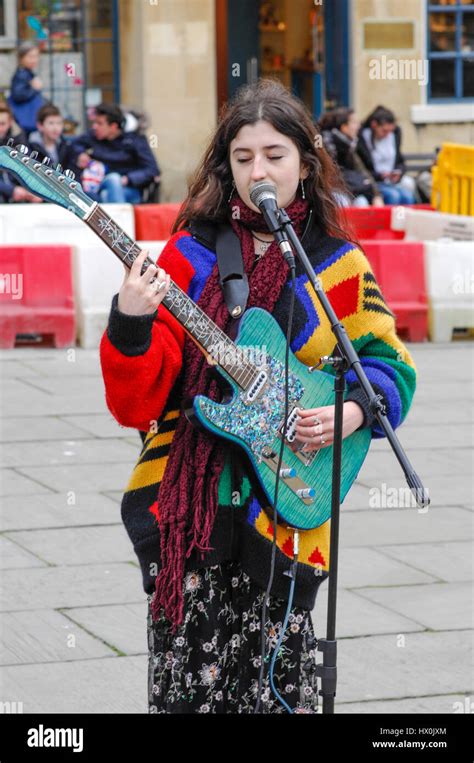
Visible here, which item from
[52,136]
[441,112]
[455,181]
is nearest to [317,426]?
[455,181]

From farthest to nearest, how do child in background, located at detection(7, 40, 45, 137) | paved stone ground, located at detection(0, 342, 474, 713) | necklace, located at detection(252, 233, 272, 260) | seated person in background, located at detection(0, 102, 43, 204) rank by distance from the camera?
child in background, located at detection(7, 40, 45, 137)
seated person in background, located at detection(0, 102, 43, 204)
paved stone ground, located at detection(0, 342, 474, 713)
necklace, located at detection(252, 233, 272, 260)

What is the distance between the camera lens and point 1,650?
5.11 metres

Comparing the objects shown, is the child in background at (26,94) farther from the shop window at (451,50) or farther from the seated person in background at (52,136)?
the shop window at (451,50)

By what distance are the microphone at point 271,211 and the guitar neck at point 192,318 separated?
0.81 ft

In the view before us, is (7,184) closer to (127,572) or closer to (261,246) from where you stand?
(127,572)

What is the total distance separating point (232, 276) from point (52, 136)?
Answer: 36.6 ft

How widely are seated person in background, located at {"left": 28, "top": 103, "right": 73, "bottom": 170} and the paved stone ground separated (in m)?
5.41

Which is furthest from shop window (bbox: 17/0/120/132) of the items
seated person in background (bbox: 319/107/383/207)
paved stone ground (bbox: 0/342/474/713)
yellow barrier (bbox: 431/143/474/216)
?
paved stone ground (bbox: 0/342/474/713)

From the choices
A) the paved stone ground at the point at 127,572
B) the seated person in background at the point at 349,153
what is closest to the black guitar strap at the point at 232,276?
the paved stone ground at the point at 127,572

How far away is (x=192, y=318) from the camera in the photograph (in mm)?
3168

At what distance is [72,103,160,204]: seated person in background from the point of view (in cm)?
1462

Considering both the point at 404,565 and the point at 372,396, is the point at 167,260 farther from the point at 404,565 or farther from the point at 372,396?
the point at 404,565

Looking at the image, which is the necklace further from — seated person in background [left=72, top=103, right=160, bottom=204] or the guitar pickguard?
seated person in background [left=72, top=103, right=160, bottom=204]

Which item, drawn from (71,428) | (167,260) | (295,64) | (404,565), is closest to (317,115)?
(295,64)
